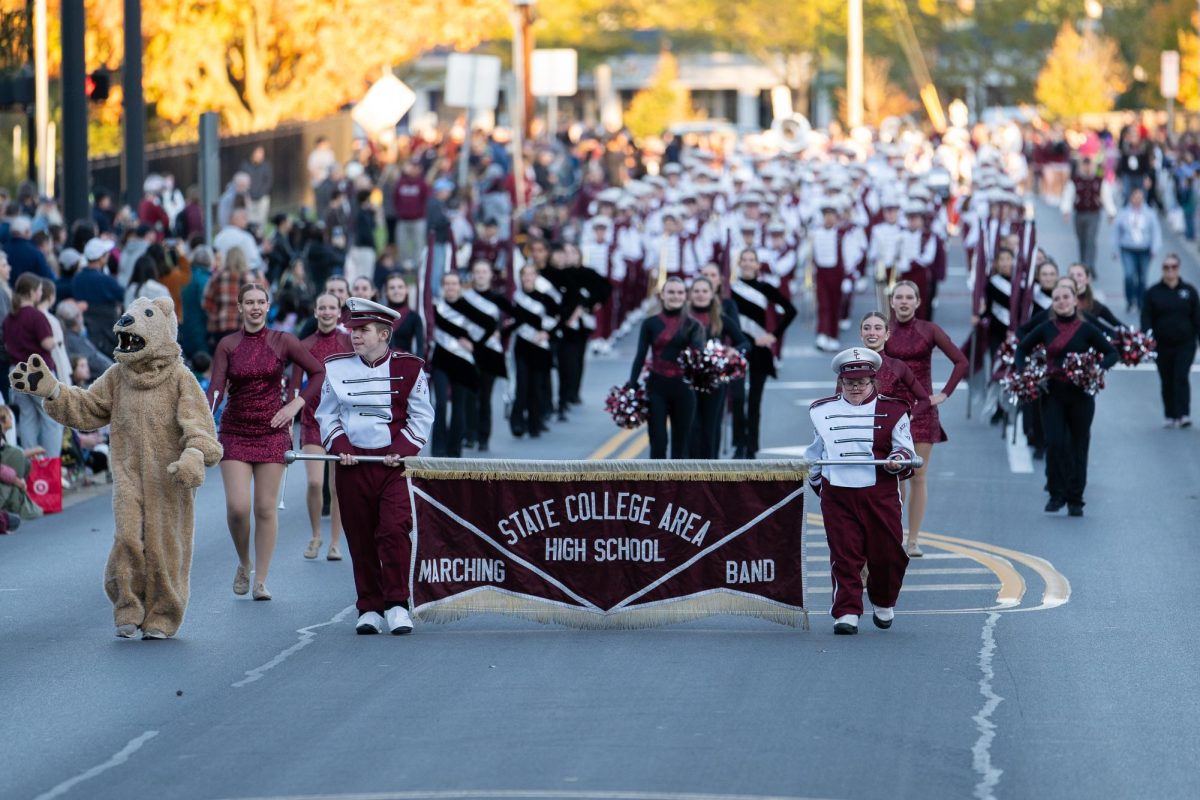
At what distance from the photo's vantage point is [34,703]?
10555mm

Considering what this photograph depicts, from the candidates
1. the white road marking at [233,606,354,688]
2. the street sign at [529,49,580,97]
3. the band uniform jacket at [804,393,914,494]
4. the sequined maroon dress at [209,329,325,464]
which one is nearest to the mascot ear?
the sequined maroon dress at [209,329,325,464]

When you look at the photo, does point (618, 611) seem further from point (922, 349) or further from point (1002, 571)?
point (922, 349)

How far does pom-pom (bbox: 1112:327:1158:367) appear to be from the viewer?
718 inches

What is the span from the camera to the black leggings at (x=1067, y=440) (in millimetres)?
16953

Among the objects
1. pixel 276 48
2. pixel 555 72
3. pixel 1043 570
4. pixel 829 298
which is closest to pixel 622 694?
pixel 1043 570

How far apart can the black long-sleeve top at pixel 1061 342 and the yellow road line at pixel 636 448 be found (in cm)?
407

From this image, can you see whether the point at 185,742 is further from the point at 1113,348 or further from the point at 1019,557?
the point at 1113,348

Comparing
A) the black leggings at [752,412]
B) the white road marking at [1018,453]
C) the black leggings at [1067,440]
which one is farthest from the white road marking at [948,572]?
the black leggings at [752,412]

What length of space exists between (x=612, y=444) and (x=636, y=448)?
0.41m

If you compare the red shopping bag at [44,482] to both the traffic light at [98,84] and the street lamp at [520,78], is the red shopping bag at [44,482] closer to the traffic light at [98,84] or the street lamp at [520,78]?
the traffic light at [98,84]

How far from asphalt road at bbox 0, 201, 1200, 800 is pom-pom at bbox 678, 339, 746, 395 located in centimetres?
229

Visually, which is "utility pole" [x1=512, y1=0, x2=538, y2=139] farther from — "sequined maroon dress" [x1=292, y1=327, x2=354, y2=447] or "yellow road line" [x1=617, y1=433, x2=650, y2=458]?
"sequined maroon dress" [x1=292, y1=327, x2=354, y2=447]

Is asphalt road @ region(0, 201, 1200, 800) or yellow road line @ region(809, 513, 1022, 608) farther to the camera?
yellow road line @ region(809, 513, 1022, 608)

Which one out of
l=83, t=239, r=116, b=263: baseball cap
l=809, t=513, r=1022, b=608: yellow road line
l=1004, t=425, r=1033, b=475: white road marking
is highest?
l=83, t=239, r=116, b=263: baseball cap
